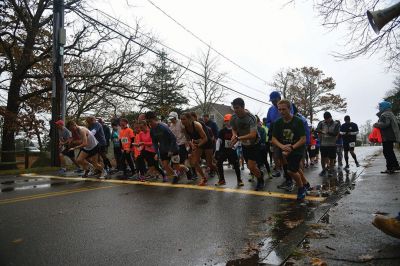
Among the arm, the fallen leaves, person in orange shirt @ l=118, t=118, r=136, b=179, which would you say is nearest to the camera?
the fallen leaves

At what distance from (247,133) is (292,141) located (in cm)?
152

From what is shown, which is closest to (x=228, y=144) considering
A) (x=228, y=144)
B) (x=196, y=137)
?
(x=228, y=144)

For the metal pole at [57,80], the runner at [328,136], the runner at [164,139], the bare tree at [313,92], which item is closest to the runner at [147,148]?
the runner at [164,139]

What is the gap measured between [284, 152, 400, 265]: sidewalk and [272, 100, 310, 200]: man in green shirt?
83 centimetres

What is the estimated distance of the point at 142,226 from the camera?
16.4 ft

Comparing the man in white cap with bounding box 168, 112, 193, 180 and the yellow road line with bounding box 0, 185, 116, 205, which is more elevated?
the man in white cap with bounding box 168, 112, 193, 180

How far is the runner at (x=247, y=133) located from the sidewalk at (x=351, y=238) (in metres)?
2.04

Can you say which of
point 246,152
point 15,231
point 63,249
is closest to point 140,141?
point 246,152

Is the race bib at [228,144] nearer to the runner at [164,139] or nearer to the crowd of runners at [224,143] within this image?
the crowd of runners at [224,143]

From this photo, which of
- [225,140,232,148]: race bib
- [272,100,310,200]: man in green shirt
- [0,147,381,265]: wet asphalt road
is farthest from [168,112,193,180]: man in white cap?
[272,100,310,200]: man in green shirt

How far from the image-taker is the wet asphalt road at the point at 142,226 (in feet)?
12.4

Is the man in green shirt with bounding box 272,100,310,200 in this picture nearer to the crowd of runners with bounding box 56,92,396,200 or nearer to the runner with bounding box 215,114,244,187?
the crowd of runners with bounding box 56,92,396,200

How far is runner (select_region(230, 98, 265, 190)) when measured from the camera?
7.75 metres

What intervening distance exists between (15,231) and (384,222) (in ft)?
14.9
